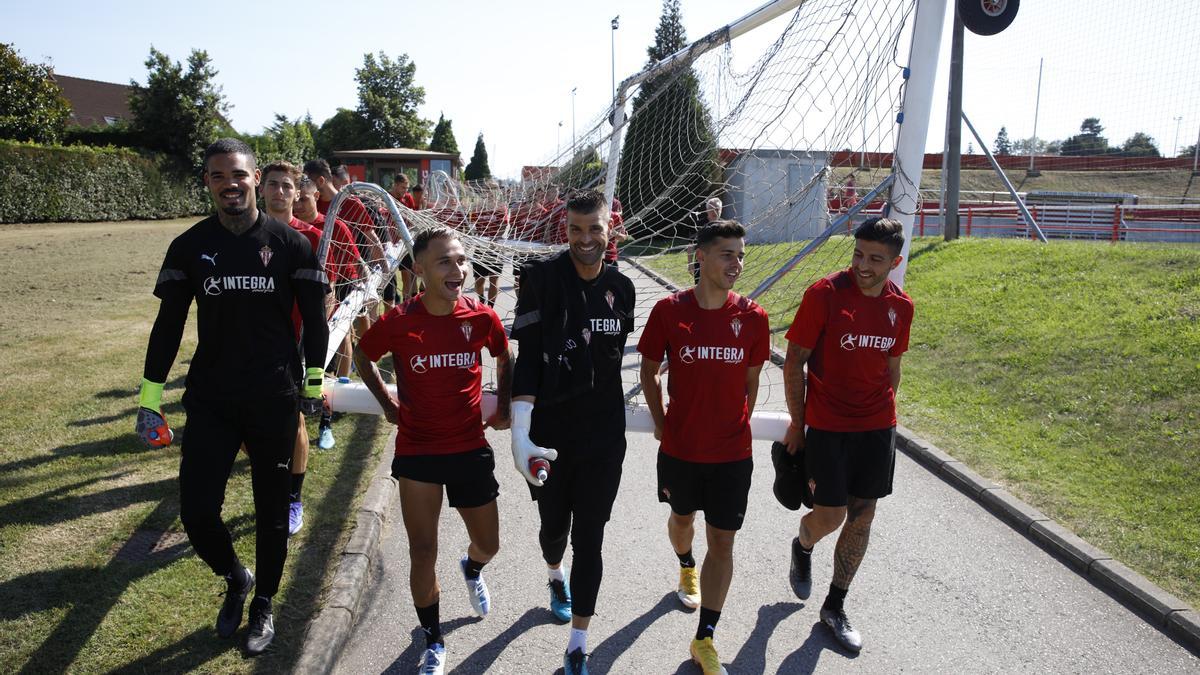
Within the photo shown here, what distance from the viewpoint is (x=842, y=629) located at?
356 cm

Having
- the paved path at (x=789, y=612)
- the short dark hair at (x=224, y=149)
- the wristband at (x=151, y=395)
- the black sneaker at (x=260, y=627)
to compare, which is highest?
the short dark hair at (x=224, y=149)

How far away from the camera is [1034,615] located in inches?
150

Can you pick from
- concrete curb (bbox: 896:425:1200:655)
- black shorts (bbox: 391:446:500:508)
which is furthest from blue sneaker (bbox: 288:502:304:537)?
concrete curb (bbox: 896:425:1200:655)

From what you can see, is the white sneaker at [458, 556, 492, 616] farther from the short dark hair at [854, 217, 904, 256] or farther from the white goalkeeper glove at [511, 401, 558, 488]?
the short dark hair at [854, 217, 904, 256]

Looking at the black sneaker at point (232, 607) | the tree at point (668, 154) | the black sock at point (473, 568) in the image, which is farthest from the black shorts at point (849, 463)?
the tree at point (668, 154)

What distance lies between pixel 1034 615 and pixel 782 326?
674 cm

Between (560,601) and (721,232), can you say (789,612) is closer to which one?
(560,601)

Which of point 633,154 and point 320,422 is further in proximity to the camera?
point 633,154

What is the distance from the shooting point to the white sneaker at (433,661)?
3217 millimetres

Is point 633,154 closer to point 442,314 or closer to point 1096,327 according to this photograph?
point 1096,327

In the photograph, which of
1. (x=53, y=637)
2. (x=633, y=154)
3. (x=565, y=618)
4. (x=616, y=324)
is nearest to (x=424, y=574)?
(x=565, y=618)

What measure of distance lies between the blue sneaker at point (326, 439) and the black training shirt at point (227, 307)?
2.81 meters

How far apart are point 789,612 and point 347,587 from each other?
7.07ft

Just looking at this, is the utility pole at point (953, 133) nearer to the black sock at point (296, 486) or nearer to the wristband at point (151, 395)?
the black sock at point (296, 486)
